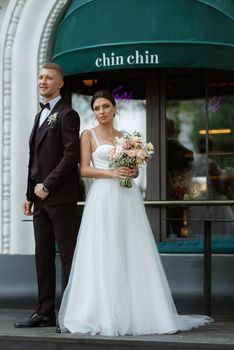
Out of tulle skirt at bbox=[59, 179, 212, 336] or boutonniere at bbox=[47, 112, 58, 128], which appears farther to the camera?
boutonniere at bbox=[47, 112, 58, 128]

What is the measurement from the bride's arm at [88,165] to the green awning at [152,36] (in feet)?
4.73

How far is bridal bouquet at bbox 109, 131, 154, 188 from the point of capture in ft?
19.3

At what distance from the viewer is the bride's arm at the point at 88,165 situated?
603cm

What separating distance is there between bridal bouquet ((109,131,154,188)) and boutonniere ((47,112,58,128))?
57 centimetres

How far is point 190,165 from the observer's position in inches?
341

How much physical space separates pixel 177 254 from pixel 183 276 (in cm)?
27

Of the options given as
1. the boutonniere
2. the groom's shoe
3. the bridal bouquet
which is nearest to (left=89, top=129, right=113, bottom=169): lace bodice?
the bridal bouquet

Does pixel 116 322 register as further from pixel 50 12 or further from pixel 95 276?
pixel 50 12

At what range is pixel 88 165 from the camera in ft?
20.1

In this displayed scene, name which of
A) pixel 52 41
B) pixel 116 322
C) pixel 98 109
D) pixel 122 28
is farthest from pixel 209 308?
pixel 52 41

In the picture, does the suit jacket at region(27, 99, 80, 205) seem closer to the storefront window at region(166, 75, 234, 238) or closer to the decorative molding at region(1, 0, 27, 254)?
the decorative molding at region(1, 0, 27, 254)

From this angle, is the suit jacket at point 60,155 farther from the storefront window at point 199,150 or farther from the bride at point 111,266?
the storefront window at point 199,150

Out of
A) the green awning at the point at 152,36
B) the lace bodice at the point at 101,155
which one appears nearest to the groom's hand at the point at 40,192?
the lace bodice at the point at 101,155

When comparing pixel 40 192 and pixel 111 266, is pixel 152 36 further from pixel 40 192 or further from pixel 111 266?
pixel 111 266
